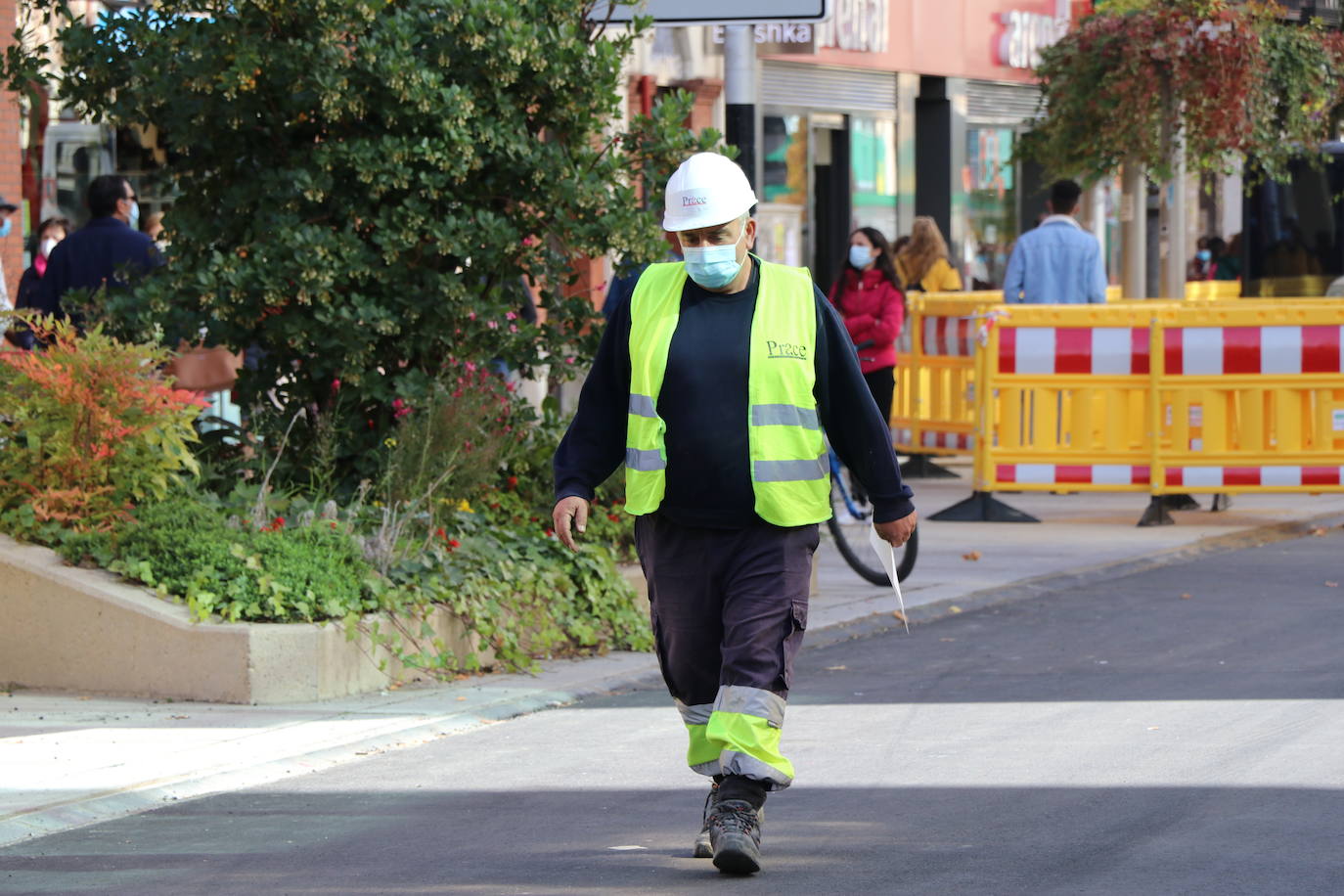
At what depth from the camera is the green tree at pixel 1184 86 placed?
67.2ft

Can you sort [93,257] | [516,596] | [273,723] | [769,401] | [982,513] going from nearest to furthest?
[769,401], [273,723], [516,596], [93,257], [982,513]

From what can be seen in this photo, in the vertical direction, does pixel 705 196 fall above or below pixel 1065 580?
above

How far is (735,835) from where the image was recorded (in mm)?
6004

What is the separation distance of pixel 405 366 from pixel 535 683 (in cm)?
206

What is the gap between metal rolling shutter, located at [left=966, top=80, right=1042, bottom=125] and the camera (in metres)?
29.3

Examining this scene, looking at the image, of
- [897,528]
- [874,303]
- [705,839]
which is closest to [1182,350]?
[874,303]

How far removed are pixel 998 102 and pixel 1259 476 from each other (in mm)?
16003

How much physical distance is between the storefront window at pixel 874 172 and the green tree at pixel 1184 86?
4.15 m

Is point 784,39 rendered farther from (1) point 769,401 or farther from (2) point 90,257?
(1) point 769,401

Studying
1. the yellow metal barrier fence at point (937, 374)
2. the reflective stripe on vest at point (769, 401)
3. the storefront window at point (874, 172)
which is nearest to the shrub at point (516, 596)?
the reflective stripe on vest at point (769, 401)

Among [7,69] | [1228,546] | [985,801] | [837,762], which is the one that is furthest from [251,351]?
[1228,546]

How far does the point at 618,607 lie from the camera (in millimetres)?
10062

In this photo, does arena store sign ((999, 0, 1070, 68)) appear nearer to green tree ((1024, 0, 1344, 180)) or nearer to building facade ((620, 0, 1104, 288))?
building facade ((620, 0, 1104, 288))

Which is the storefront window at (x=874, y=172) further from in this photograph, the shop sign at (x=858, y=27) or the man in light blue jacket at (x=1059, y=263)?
the man in light blue jacket at (x=1059, y=263)
